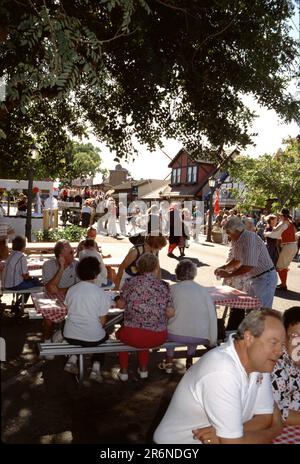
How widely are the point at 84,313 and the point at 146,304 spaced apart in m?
0.75

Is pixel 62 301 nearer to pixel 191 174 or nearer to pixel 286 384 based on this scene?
pixel 286 384

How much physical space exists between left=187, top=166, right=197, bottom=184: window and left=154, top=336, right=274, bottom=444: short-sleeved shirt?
48.6 m

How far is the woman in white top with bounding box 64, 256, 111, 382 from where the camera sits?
5172 millimetres

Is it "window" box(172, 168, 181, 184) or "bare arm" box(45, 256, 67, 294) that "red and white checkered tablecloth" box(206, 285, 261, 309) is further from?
"window" box(172, 168, 181, 184)

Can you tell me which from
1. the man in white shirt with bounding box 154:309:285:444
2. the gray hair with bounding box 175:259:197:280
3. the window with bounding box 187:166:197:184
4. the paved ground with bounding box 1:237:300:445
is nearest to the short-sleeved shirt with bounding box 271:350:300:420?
the man in white shirt with bounding box 154:309:285:444

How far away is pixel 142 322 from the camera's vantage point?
523 cm

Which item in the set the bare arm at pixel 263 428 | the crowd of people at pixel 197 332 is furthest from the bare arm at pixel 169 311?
the bare arm at pixel 263 428

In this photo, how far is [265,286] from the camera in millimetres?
6723

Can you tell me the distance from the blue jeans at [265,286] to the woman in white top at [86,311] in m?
2.62

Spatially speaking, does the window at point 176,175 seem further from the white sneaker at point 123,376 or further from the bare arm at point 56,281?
the white sneaker at point 123,376

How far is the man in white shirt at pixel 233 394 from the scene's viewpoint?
7.77ft

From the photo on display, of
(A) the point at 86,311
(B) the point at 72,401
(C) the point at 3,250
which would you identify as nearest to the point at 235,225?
(A) the point at 86,311
